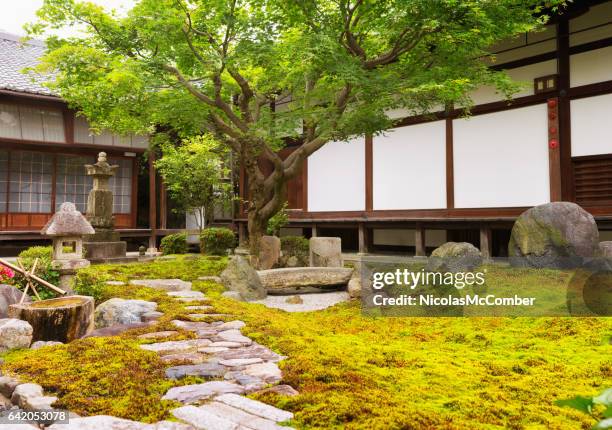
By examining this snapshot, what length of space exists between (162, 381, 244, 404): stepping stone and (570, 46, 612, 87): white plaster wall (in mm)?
11440

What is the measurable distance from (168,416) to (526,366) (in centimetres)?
321

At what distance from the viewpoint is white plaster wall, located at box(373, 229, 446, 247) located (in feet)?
50.5

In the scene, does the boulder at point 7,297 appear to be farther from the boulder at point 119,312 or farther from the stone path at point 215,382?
the stone path at point 215,382

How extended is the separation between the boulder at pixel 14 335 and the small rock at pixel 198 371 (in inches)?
79.7

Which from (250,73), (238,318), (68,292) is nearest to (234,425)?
(238,318)

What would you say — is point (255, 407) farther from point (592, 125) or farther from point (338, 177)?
point (338, 177)

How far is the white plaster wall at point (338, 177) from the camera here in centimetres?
1583

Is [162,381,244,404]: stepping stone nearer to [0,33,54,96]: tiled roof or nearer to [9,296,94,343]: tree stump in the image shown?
[9,296,94,343]: tree stump

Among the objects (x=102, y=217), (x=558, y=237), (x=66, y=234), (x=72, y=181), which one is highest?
(x=72, y=181)

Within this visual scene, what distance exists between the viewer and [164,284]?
372 inches

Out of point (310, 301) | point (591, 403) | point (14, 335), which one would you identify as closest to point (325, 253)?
point (310, 301)

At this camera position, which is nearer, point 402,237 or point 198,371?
point 198,371

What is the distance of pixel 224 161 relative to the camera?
1978 centimetres

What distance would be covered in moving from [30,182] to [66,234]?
10083 mm
